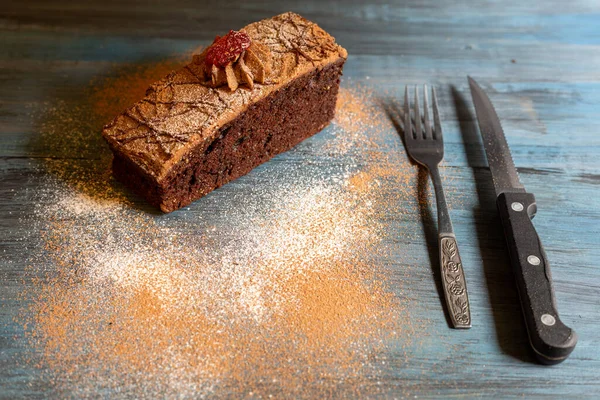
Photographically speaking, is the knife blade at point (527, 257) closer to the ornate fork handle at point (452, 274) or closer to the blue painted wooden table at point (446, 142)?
the blue painted wooden table at point (446, 142)

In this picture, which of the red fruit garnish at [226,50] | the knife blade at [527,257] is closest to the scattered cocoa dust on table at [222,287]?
the knife blade at [527,257]

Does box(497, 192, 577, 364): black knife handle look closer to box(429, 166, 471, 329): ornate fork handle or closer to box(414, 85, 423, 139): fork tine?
box(429, 166, 471, 329): ornate fork handle

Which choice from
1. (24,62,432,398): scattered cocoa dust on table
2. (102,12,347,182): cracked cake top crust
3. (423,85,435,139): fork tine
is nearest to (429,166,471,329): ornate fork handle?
(24,62,432,398): scattered cocoa dust on table

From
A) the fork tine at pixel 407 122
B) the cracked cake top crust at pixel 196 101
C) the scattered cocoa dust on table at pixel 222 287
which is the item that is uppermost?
the cracked cake top crust at pixel 196 101

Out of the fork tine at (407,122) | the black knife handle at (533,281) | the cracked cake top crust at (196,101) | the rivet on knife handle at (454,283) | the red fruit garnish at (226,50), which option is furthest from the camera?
the fork tine at (407,122)

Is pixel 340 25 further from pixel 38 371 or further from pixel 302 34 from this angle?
pixel 38 371

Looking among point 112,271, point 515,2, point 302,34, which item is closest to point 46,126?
point 112,271

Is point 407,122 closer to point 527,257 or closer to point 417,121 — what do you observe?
point 417,121

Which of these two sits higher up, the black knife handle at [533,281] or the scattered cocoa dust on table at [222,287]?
the black knife handle at [533,281]

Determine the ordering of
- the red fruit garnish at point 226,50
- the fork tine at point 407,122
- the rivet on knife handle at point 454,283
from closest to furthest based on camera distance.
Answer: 1. the rivet on knife handle at point 454,283
2. the red fruit garnish at point 226,50
3. the fork tine at point 407,122
